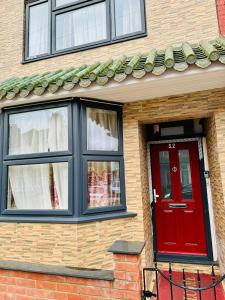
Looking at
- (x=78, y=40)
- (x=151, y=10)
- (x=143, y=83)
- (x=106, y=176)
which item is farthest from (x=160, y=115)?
(x=78, y=40)

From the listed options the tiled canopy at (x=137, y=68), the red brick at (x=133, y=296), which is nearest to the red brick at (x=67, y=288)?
the red brick at (x=133, y=296)

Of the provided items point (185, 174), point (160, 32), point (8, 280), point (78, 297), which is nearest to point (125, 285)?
point (78, 297)

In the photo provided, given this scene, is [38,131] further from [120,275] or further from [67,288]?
[120,275]

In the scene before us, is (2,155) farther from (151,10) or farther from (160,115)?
(151,10)

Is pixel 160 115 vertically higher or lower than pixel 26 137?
higher

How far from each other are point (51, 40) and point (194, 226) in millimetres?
5340

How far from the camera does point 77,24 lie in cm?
568

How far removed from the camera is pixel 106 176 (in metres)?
4.59

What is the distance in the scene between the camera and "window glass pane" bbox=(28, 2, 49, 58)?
5867 mm

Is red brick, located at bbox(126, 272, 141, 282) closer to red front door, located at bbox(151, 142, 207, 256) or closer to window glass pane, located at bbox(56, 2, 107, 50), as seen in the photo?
red front door, located at bbox(151, 142, 207, 256)

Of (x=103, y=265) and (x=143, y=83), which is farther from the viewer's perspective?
(x=103, y=265)

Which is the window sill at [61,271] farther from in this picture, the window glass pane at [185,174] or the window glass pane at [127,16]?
the window glass pane at [127,16]

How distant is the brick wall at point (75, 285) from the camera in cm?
247

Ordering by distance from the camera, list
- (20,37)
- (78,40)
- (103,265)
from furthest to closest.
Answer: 1. (20,37)
2. (78,40)
3. (103,265)
